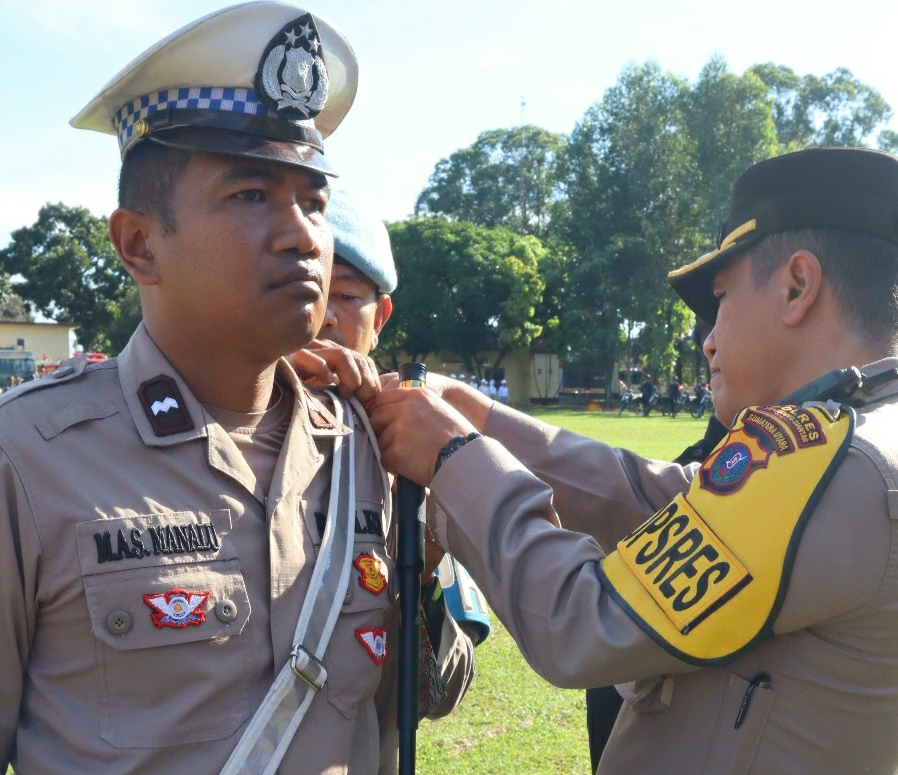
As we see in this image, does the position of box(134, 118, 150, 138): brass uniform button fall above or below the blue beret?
above

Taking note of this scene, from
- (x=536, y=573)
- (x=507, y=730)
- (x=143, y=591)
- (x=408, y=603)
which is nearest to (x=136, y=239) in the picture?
(x=143, y=591)

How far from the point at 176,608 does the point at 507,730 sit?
12.0 ft

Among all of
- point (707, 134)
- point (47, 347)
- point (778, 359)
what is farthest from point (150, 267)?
point (47, 347)

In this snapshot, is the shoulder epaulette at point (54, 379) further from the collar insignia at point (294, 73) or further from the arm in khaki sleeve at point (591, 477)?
the arm in khaki sleeve at point (591, 477)

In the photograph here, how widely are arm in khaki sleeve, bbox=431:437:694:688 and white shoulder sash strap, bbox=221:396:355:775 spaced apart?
9.5 inches

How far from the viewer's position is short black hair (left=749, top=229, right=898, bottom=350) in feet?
7.01

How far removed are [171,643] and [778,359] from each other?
153cm

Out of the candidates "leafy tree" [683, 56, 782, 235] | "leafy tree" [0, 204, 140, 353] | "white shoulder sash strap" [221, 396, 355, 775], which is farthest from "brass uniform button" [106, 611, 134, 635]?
"leafy tree" [0, 204, 140, 353]

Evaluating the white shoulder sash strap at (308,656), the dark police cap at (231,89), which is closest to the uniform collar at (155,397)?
the white shoulder sash strap at (308,656)

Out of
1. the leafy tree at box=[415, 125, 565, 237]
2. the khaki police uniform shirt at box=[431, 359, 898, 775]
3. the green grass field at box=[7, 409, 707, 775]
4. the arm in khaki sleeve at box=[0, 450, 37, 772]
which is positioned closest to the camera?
the arm in khaki sleeve at box=[0, 450, 37, 772]

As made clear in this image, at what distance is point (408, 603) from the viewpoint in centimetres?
217

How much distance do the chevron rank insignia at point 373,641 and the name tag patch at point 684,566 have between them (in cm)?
58

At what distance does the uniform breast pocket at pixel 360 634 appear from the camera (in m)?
1.93

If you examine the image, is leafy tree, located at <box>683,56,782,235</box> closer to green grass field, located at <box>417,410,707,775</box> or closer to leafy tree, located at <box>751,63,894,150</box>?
leafy tree, located at <box>751,63,894,150</box>
